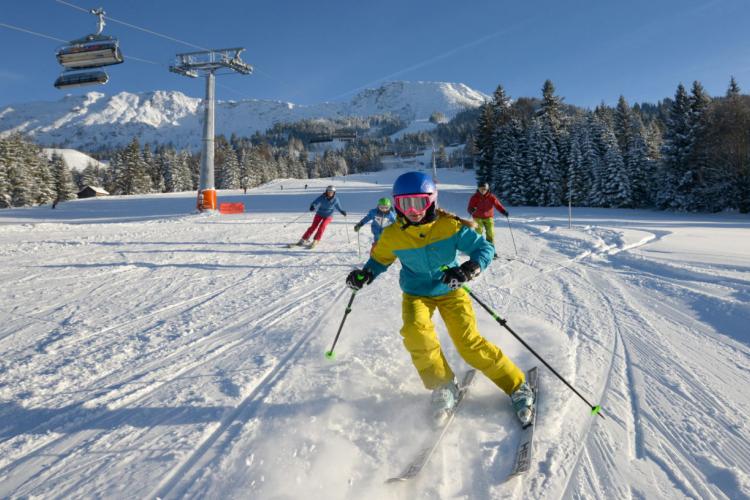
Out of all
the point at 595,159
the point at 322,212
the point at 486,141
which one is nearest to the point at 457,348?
the point at 322,212

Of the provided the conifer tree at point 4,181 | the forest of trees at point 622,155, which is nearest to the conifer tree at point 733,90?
the forest of trees at point 622,155

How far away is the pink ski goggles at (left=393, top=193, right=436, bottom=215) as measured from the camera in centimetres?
320

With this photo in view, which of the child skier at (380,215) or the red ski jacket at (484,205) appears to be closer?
the child skier at (380,215)

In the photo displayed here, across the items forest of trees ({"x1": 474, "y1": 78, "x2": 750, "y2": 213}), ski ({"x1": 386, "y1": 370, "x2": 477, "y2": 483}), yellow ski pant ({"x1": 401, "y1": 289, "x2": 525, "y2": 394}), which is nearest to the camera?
ski ({"x1": 386, "y1": 370, "x2": 477, "y2": 483})

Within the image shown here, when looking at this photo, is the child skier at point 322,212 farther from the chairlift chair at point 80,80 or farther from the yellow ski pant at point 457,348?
the chairlift chair at point 80,80

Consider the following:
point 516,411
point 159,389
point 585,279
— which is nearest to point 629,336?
point 516,411

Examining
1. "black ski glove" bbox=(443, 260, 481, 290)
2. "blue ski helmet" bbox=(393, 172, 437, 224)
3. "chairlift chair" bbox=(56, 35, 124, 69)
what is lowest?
"black ski glove" bbox=(443, 260, 481, 290)

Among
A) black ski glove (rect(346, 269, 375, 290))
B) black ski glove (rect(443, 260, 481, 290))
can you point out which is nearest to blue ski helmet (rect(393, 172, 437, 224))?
black ski glove (rect(443, 260, 481, 290))

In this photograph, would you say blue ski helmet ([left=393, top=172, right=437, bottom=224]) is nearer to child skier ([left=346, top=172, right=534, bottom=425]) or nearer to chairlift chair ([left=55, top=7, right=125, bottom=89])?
child skier ([left=346, top=172, right=534, bottom=425])

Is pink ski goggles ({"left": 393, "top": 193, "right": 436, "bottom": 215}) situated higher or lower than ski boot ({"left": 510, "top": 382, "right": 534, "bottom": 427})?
higher

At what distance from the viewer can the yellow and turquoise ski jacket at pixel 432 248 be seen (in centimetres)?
331

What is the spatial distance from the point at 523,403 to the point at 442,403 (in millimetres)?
604

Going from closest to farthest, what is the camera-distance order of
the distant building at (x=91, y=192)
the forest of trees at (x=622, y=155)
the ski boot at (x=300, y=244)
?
1. the ski boot at (x=300, y=244)
2. the forest of trees at (x=622, y=155)
3. the distant building at (x=91, y=192)

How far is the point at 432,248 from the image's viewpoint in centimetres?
331
